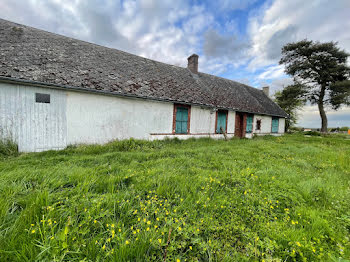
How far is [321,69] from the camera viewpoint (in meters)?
18.1

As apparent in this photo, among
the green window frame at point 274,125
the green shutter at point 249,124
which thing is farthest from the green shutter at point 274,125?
the green shutter at point 249,124

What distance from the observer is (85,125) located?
657 cm

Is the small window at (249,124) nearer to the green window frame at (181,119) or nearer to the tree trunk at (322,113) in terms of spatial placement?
the green window frame at (181,119)

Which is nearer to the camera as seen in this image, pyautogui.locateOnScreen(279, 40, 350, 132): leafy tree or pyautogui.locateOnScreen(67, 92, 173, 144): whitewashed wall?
pyautogui.locateOnScreen(67, 92, 173, 144): whitewashed wall

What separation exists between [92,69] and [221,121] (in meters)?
9.26

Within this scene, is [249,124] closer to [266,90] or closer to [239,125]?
[239,125]

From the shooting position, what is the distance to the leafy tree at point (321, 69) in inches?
661

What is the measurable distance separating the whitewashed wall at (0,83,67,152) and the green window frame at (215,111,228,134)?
9.45 meters

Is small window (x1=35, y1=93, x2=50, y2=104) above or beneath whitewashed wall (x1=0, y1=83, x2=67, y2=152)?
above

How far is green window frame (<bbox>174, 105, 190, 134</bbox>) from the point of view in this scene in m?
9.12

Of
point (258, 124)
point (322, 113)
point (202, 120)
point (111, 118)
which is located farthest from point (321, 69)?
point (111, 118)

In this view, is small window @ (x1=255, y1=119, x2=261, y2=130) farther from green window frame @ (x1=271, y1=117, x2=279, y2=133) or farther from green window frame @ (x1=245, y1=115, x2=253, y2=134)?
green window frame @ (x1=271, y1=117, x2=279, y2=133)

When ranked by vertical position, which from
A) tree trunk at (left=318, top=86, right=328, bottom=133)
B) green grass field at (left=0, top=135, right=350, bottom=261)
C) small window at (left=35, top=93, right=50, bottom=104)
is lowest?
green grass field at (left=0, top=135, right=350, bottom=261)

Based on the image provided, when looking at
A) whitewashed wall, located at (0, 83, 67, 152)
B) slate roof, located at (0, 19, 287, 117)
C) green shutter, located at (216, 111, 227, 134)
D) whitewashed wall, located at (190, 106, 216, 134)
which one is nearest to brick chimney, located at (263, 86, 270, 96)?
slate roof, located at (0, 19, 287, 117)
